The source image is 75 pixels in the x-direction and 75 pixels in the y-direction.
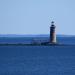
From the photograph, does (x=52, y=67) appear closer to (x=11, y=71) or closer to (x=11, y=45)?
(x=11, y=71)

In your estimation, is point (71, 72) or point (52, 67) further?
point (52, 67)

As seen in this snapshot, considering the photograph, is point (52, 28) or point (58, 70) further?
point (52, 28)

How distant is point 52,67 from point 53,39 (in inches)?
1332

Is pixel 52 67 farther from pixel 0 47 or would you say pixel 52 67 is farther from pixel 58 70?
pixel 0 47

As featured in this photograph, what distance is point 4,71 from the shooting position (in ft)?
198

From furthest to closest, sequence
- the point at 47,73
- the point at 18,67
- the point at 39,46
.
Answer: the point at 39,46 → the point at 18,67 → the point at 47,73

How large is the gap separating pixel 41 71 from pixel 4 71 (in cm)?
451

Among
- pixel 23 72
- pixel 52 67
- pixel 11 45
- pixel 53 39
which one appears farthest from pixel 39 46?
pixel 23 72

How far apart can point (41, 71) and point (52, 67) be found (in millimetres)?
6253

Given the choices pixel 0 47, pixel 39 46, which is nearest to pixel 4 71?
pixel 39 46

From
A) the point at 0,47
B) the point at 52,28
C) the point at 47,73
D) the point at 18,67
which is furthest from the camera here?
the point at 0,47

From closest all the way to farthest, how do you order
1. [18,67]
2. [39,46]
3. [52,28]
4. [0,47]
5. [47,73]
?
[47,73] < [18,67] < [52,28] < [39,46] < [0,47]

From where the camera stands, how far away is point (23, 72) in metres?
59.4

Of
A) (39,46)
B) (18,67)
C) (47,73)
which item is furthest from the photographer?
(39,46)
